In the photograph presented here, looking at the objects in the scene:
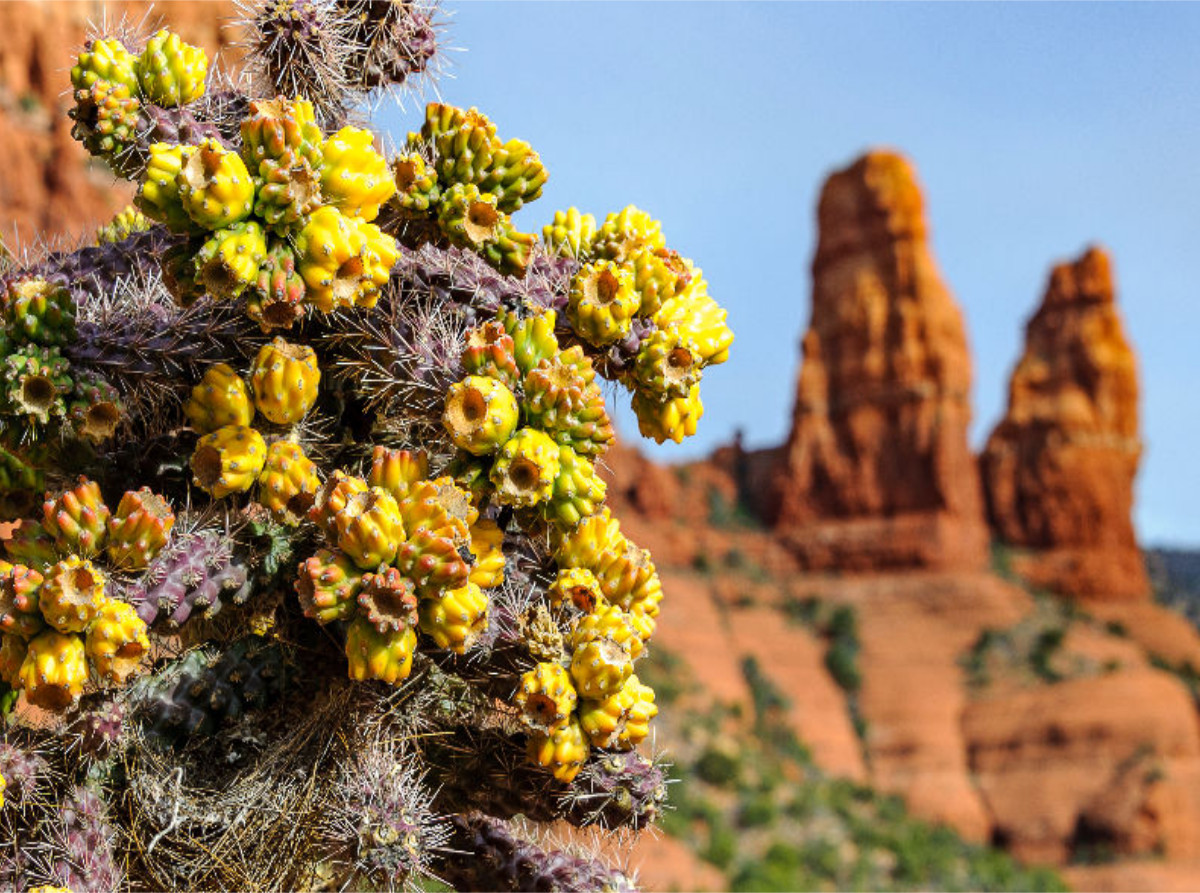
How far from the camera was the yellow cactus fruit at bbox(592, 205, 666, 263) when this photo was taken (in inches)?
162

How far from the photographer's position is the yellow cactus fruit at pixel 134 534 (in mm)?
3490

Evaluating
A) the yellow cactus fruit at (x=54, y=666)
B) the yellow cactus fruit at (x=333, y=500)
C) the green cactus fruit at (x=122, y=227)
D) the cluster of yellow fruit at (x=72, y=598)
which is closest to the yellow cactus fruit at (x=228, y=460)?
the cluster of yellow fruit at (x=72, y=598)

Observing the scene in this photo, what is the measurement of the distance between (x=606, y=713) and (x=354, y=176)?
5.08ft

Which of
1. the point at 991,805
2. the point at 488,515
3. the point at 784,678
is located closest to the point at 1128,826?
the point at 991,805

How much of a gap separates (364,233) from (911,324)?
47.9 m

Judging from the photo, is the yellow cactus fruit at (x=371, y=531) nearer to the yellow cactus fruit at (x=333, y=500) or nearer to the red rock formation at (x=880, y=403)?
the yellow cactus fruit at (x=333, y=500)

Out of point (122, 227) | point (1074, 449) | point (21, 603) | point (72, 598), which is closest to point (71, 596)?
point (72, 598)

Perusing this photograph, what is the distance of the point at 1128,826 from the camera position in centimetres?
3409

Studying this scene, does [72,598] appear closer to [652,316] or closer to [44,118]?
[652,316]

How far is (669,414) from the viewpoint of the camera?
4004mm

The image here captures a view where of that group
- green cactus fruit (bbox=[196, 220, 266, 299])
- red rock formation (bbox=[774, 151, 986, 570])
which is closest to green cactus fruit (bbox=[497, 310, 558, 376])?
green cactus fruit (bbox=[196, 220, 266, 299])

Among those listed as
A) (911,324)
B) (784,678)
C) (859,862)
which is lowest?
(859,862)

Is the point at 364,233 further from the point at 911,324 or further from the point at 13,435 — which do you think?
the point at 911,324

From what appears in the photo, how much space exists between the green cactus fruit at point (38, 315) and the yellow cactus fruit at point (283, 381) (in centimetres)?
53
